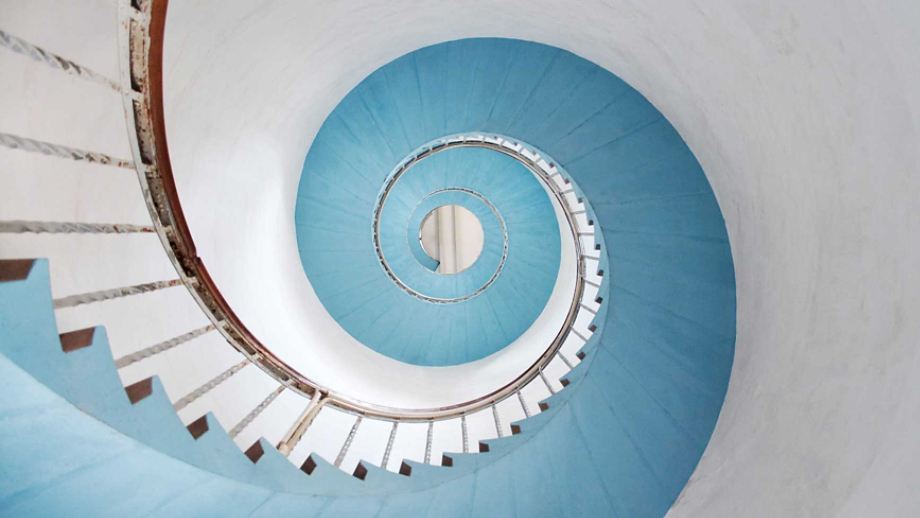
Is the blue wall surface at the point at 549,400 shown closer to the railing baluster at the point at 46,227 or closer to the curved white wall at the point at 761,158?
the railing baluster at the point at 46,227

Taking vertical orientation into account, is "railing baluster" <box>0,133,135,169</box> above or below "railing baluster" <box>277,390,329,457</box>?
above

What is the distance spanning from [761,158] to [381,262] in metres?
6.74

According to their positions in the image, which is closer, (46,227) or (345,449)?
(46,227)

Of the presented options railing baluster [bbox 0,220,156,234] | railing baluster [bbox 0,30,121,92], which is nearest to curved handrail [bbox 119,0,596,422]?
railing baluster [bbox 0,30,121,92]

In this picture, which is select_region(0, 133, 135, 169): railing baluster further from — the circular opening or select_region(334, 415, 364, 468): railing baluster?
the circular opening

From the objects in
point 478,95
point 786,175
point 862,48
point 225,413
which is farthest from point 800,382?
point 225,413

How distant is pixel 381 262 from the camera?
28.6 feet

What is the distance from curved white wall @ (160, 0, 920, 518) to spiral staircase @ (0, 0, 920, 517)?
1.0 inches

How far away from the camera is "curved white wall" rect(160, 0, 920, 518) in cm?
189

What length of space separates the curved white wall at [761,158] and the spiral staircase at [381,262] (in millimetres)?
Answer: 25

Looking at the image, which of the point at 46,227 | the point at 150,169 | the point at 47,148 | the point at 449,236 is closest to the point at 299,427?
the point at 150,169

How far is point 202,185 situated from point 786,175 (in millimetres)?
4721

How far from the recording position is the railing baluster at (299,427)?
3.93 meters

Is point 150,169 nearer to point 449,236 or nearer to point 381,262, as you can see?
point 381,262
